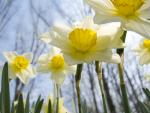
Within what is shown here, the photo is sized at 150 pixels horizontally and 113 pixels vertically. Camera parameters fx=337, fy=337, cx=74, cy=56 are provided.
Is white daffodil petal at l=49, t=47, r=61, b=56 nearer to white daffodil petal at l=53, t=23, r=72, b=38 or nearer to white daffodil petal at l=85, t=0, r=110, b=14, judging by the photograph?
white daffodil petal at l=53, t=23, r=72, b=38

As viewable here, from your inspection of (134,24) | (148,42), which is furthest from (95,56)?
(148,42)

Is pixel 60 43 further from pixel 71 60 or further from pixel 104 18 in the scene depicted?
pixel 104 18

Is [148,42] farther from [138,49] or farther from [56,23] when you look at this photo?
[56,23]

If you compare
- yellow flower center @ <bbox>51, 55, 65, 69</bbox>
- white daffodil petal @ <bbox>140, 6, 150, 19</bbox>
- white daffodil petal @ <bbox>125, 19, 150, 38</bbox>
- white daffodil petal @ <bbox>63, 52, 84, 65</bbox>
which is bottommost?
white daffodil petal @ <bbox>63, 52, 84, 65</bbox>

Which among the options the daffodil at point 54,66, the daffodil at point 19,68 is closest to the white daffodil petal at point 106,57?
the daffodil at point 54,66

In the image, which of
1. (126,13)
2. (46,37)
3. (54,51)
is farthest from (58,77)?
(126,13)

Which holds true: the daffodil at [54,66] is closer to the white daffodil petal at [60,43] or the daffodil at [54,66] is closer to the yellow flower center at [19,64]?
the yellow flower center at [19,64]

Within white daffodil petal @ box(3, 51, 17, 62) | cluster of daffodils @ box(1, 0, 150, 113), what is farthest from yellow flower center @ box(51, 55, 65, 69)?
cluster of daffodils @ box(1, 0, 150, 113)
